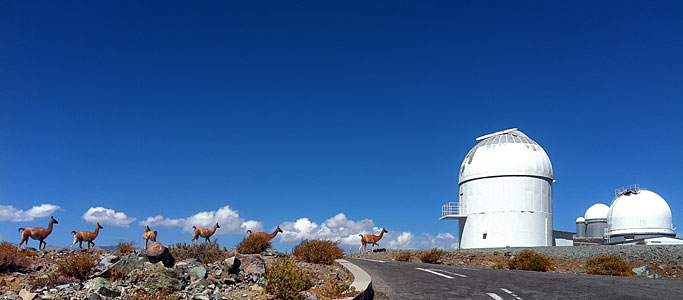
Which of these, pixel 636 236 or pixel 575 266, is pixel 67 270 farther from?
pixel 636 236

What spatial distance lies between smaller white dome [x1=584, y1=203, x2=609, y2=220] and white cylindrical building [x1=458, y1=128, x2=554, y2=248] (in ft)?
87.1

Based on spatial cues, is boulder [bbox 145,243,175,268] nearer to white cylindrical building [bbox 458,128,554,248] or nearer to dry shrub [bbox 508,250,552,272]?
dry shrub [bbox 508,250,552,272]

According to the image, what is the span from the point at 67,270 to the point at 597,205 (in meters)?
68.0

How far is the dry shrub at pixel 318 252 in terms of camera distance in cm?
1435

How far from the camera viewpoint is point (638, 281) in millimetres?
13281

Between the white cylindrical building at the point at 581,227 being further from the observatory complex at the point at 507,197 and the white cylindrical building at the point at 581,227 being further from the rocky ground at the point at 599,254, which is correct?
the rocky ground at the point at 599,254

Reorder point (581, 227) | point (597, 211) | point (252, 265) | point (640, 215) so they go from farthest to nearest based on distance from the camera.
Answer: point (581, 227)
point (597, 211)
point (640, 215)
point (252, 265)

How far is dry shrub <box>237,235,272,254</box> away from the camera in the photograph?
681 inches

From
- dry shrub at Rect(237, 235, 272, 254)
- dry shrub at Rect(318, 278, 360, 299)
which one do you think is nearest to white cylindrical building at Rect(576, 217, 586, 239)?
dry shrub at Rect(237, 235, 272, 254)

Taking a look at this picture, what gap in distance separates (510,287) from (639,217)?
44560mm

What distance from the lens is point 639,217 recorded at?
48.4 m

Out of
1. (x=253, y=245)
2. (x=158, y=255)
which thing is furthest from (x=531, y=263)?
(x=158, y=255)

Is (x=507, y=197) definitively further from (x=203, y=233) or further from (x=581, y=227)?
(x=581, y=227)

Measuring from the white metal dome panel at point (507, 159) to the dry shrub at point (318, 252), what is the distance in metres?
29.3
